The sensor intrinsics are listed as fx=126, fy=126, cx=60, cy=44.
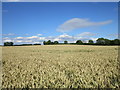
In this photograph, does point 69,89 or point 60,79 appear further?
point 60,79

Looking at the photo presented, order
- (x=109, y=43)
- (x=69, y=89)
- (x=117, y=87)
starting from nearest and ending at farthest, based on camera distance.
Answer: (x=69, y=89), (x=117, y=87), (x=109, y=43)

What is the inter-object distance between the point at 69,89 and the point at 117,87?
1.15 m

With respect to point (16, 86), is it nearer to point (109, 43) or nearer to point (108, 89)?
point (108, 89)

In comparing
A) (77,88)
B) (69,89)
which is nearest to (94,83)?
(77,88)

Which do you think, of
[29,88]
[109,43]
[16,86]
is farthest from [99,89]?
[109,43]

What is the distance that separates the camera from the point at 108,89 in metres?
2.80

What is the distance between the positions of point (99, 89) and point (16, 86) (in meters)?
1.90

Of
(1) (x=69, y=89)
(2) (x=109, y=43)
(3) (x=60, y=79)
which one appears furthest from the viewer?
(2) (x=109, y=43)

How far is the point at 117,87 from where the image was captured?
115 inches

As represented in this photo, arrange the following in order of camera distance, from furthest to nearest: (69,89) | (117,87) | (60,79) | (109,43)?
(109,43) → (60,79) → (117,87) → (69,89)

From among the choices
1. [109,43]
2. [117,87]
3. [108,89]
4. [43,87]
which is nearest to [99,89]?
[108,89]

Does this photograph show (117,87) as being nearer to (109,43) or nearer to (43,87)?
(43,87)

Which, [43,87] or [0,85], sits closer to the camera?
[43,87]

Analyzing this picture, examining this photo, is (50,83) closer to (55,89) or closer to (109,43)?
(55,89)
